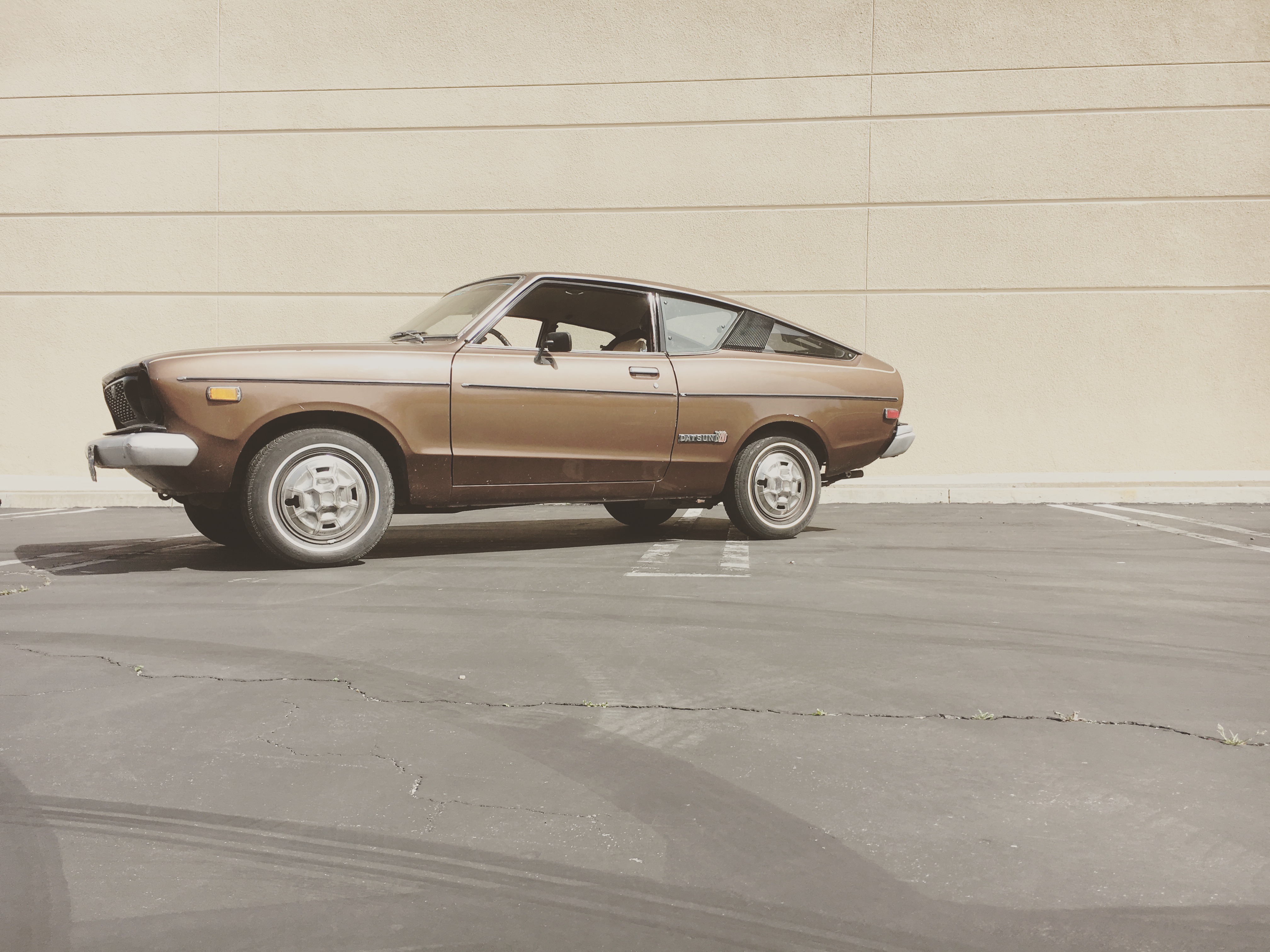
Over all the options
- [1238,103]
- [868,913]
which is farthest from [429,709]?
[1238,103]

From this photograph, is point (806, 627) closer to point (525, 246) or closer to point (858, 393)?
→ point (858, 393)

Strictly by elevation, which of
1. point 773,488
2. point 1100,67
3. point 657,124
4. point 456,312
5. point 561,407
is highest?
point 1100,67

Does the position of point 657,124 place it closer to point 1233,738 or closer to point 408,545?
point 408,545

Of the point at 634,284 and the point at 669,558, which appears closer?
the point at 669,558

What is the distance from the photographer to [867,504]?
34.9 ft

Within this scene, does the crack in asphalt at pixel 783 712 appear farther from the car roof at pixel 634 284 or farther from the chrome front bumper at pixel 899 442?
the chrome front bumper at pixel 899 442

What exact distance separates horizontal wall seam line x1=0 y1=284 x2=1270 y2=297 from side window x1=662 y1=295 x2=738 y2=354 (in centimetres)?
398

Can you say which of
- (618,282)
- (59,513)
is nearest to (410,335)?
(618,282)

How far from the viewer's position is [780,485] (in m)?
7.20

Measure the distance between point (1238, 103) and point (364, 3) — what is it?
9117 mm

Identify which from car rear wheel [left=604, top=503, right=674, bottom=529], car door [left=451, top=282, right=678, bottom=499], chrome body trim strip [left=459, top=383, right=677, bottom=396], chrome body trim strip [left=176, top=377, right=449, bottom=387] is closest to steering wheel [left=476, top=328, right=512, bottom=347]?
car door [left=451, top=282, right=678, bottom=499]

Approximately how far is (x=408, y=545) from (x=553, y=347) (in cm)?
175

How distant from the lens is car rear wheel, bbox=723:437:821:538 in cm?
707

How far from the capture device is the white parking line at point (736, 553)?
20.0 ft
